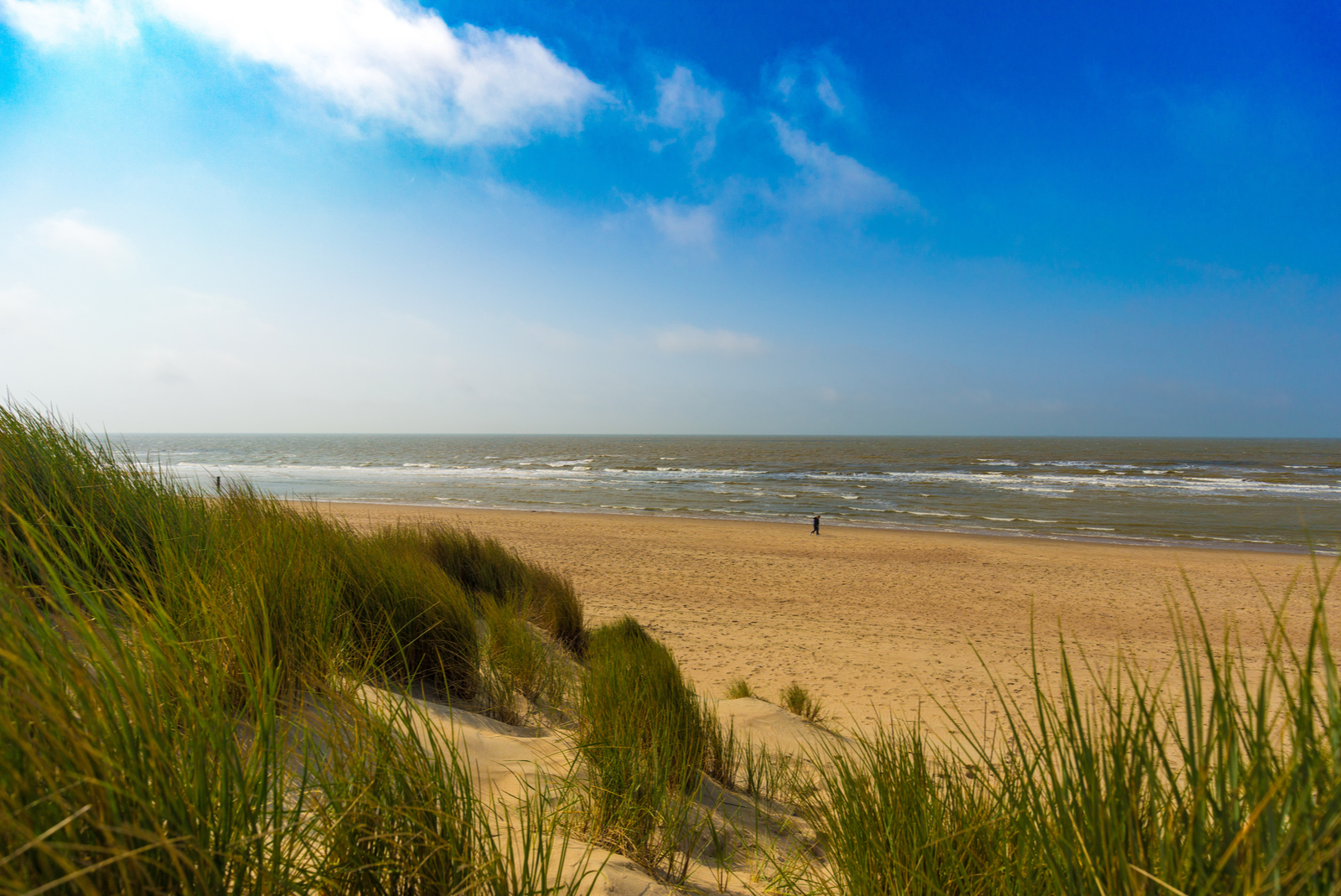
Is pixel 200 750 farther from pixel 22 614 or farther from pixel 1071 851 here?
pixel 1071 851

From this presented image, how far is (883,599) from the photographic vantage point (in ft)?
36.3

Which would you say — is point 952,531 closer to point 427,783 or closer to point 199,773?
point 427,783

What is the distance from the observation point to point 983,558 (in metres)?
15.3

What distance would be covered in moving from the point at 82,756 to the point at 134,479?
4103 mm

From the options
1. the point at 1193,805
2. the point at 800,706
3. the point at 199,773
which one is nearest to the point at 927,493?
the point at 800,706

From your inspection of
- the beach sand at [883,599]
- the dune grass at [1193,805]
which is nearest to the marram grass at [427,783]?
the dune grass at [1193,805]

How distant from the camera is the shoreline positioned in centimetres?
1739

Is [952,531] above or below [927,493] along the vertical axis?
below

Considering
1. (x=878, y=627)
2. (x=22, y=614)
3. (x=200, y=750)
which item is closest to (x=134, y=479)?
(x=22, y=614)

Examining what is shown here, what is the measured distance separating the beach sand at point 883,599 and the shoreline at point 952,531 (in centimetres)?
54

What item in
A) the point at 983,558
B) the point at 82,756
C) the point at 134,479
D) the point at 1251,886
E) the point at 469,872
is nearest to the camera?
the point at 82,756

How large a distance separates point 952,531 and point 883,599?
10.4 metres

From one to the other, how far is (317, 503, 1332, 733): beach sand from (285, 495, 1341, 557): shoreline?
1.78 feet

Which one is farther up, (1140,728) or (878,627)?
(1140,728)
